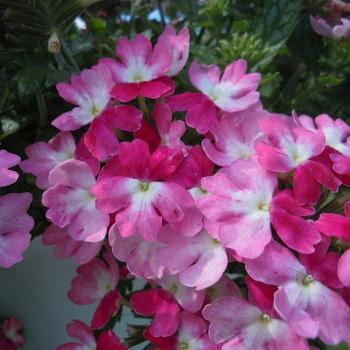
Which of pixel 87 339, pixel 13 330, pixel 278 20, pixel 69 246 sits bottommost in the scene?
pixel 13 330

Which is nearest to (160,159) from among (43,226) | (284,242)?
(284,242)

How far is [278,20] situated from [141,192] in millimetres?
470

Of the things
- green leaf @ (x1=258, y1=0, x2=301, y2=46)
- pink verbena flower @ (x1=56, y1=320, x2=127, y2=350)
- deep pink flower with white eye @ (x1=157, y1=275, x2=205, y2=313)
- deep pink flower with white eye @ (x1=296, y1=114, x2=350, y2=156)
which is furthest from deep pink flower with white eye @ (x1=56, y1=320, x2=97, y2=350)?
green leaf @ (x1=258, y1=0, x2=301, y2=46)

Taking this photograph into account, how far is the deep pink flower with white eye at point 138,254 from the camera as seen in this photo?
0.66 m

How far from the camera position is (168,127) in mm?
721

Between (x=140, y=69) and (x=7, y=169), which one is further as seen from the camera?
(x=140, y=69)

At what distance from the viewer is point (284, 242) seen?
0.62m

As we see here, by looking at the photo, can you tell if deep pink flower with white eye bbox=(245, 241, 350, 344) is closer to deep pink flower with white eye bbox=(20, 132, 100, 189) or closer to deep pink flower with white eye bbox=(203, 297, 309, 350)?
deep pink flower with white eye bbox=(203, 297, 309, 350)

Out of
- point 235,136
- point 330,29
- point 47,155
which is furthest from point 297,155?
point 330,29

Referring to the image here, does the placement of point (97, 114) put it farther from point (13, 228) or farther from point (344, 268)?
point (344, 268)

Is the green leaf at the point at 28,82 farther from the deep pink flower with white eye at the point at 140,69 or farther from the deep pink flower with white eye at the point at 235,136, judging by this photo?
the deep pink flower with white eye at the point at 235,136

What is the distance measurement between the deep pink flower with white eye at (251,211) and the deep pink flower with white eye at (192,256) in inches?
1.5

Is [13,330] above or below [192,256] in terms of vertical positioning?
below

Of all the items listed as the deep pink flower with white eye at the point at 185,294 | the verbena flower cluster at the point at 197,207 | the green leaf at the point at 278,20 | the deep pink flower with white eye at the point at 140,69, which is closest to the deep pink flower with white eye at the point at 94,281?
the verbena flower cluster at the point at 197,207
